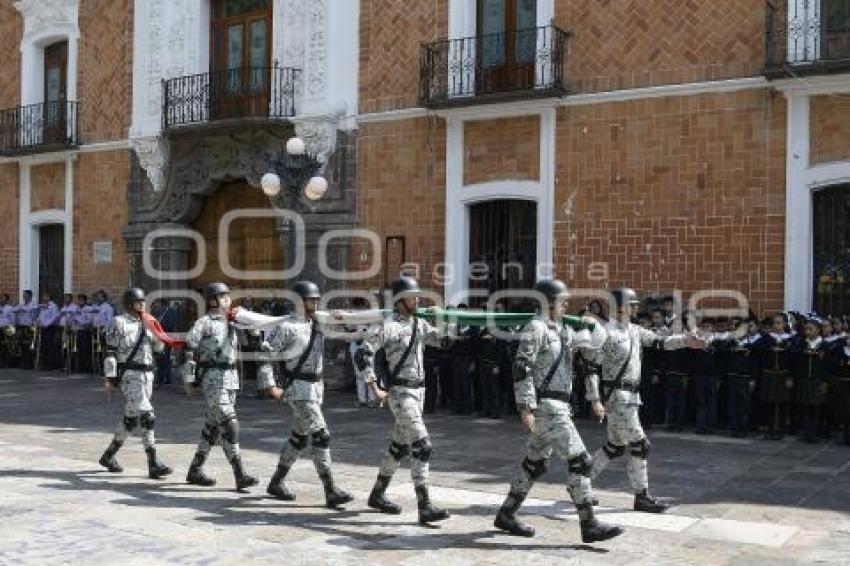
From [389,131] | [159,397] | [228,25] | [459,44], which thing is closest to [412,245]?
[389,131]

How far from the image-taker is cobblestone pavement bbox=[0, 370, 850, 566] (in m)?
7.45

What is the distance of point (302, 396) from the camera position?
360 inches

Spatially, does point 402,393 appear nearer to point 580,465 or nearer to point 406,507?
point 406,507

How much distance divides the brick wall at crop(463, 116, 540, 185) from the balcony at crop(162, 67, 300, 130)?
379 centimetres

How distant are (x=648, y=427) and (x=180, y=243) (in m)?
10.9

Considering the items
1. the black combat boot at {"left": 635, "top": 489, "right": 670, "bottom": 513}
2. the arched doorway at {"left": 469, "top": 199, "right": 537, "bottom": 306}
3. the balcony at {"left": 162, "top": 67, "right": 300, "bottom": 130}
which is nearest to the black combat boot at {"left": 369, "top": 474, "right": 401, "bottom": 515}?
the black combat boot at {"left": 635, "top": 489, "right": 670, "bottom": 513}

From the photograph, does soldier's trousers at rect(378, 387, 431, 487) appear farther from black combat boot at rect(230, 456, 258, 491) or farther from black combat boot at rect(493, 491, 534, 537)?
black combat boot at rect(230, 456, 258, 491)

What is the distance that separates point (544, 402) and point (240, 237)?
1316 centimetres

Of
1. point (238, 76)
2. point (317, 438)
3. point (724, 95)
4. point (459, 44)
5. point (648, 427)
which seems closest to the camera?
point (317, 438)

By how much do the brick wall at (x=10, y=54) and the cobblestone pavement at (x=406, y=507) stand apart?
13.0 meters

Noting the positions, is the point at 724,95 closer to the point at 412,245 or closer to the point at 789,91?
the point at 789,91

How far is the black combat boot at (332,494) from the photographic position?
8.87m

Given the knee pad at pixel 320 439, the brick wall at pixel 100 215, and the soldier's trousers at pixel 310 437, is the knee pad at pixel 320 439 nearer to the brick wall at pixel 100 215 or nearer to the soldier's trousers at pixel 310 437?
the soldier's trousers at pixel 310 437

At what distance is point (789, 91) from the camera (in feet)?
46.3
